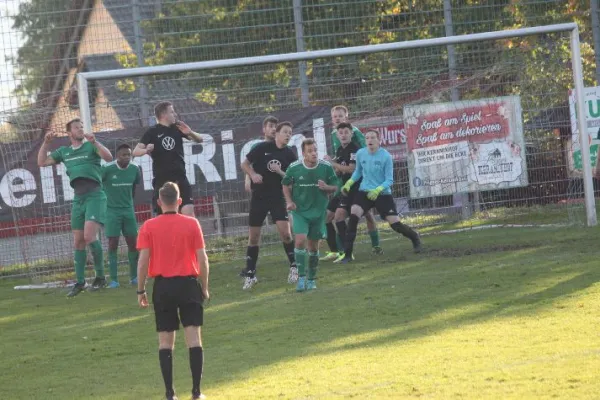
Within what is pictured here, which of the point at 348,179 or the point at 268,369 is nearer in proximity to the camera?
the point at 268,369

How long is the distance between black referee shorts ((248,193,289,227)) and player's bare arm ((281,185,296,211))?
2.37ft

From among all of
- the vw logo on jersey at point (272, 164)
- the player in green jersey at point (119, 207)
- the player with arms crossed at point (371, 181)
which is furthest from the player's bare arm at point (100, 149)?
the player with arms crossed at point (371, 181)

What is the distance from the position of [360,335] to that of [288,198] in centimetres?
336

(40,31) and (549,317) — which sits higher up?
(40,31)

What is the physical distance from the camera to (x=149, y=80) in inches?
822

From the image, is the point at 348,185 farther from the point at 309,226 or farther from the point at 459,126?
the point at 459,126

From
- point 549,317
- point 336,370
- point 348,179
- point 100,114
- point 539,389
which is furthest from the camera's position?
point 100,114

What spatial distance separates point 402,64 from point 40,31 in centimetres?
682

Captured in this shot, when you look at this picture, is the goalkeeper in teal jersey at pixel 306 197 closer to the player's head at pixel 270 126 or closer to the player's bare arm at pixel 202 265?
the player's head at pixel 270 126

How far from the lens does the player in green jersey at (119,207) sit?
15875 mm

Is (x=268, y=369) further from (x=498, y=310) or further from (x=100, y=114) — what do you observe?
(x=100, y=114)

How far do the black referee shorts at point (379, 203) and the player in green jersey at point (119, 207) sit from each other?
3.22m

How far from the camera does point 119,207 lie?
15.9 m

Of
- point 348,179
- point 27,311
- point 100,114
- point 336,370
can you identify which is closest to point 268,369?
point 336,370
